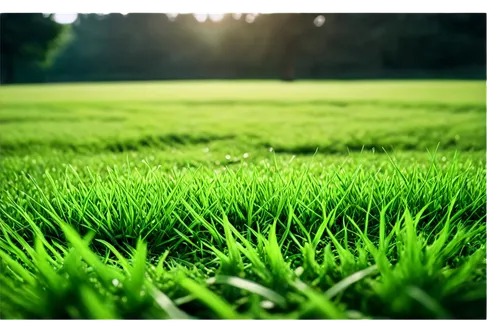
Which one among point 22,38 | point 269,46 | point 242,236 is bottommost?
point 242,236

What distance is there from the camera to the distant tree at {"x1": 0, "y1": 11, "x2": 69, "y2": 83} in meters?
1.89

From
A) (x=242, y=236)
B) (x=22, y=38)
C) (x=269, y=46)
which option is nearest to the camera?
(x=242, y=236)

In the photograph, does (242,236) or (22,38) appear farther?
(22,38)

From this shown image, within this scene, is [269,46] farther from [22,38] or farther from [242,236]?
[242,236]

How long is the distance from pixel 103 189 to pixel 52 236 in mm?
245

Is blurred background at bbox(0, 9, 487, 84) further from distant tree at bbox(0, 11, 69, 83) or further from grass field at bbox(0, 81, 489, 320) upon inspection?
grass field at bbox(0, 81, 489, 320)

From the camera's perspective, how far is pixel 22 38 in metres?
4.12

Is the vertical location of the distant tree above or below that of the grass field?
above

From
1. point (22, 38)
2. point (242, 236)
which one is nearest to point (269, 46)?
point (22, 38)

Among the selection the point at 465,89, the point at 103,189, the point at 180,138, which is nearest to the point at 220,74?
the point at 180,138

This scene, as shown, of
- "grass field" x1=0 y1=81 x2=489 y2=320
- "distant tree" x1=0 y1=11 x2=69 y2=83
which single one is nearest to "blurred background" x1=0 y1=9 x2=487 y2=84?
"distant tree" x1=0 y1=11 x2=69 y2=83

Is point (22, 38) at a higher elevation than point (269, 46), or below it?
below

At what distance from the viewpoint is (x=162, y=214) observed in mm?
1639

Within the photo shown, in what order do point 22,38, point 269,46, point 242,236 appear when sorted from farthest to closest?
point 269,46 → point 22,38 → point 242,236
